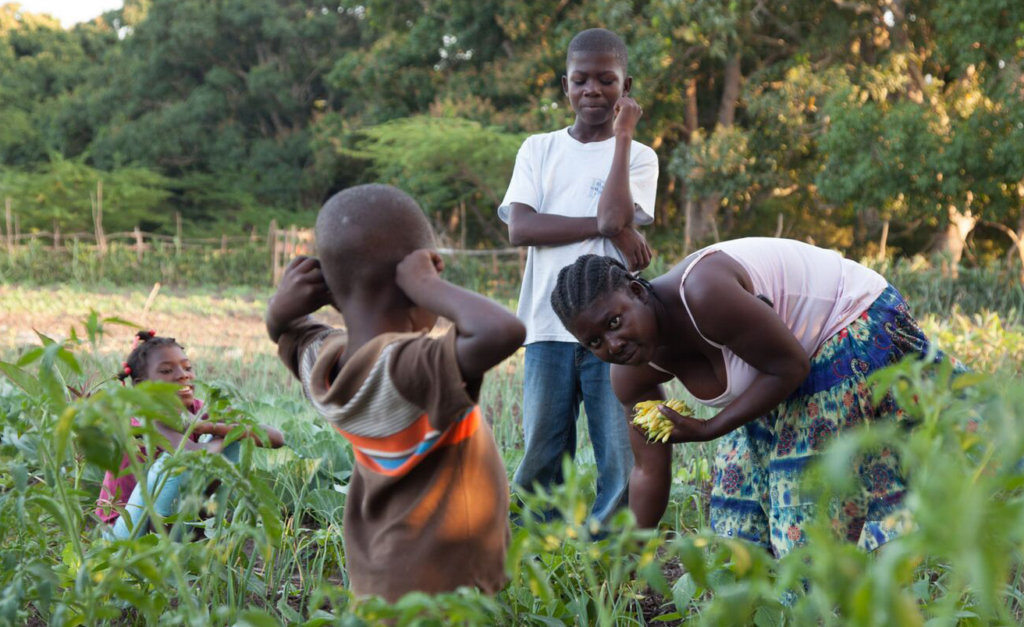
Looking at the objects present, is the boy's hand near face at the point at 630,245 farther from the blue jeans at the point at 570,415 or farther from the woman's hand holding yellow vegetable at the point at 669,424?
the woman's hand holding yellow vegetable at the point at 669,424

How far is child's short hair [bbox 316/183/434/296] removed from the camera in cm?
159

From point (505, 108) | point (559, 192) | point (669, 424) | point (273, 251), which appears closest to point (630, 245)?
point (559, 192)

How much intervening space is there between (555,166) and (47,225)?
2244 centimetres

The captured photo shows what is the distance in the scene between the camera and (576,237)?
282 centimetres

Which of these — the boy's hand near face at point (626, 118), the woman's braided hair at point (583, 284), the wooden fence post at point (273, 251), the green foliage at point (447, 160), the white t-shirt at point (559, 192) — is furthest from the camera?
the wooden fence post at point (273, 251)

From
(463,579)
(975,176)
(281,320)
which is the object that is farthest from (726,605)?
(975,176)

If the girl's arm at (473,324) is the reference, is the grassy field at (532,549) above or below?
below

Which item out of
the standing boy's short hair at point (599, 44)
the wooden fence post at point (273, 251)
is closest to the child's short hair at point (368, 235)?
the standing boy's short hair at point (599, 44)

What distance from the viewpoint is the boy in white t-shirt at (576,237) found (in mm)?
2824

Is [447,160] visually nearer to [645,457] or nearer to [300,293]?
[645,457]

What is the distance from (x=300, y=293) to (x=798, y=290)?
121 centimetres

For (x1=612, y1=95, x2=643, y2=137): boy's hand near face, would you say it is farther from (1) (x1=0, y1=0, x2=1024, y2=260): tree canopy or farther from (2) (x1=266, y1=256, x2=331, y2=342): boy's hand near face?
(1) (x1=0, y1=0, x2=1024, y2=260): tree canopy

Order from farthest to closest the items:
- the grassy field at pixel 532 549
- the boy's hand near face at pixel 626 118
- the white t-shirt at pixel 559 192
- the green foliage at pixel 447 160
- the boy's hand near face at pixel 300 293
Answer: the green foliage at pixel 447 160
the white t-shirt at pixel 559 192
the boy's hand near face at pixel 626 118
the boy's hand near face at pixel 300 293
the grassy field at pixel 532 549

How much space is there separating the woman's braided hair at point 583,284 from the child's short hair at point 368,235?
484mm
